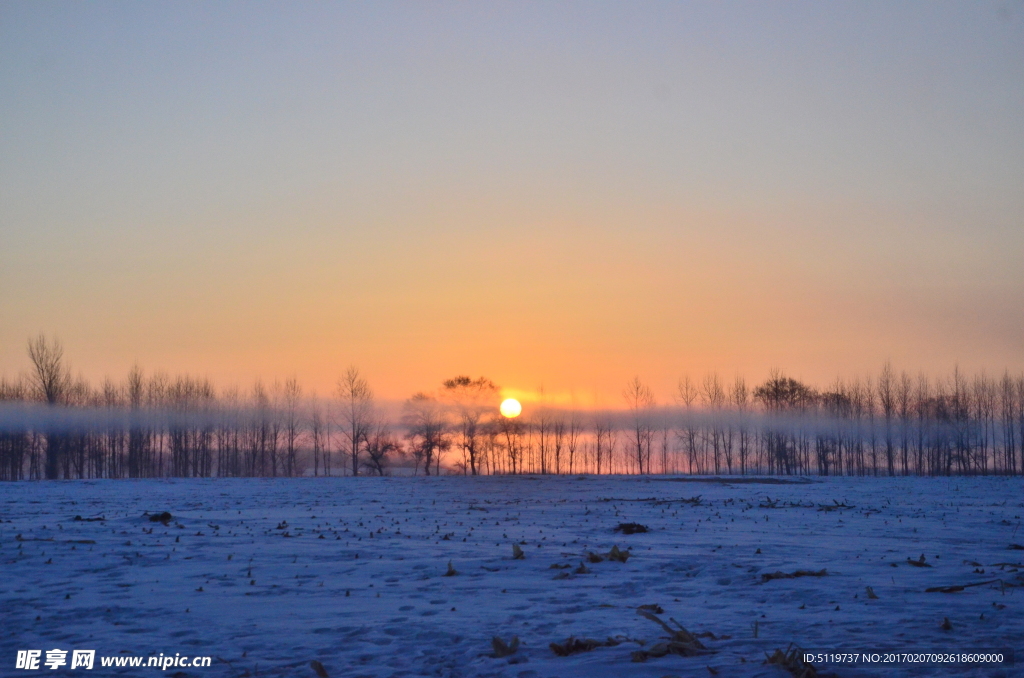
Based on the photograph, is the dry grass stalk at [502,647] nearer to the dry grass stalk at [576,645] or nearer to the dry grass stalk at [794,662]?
the dry grass stalk at [576,645]

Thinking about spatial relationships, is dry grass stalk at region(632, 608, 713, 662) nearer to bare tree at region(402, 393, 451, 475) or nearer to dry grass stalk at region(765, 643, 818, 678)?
dry grass stalk at region(765, 643, 818, 678)

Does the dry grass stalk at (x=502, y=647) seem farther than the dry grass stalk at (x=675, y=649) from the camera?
Yes

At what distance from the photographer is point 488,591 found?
12461 mm

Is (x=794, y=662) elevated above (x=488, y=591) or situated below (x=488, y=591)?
above

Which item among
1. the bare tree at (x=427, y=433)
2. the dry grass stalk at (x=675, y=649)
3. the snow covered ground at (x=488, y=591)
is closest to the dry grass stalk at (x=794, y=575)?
the snow covered ground at (x=488, y=591)

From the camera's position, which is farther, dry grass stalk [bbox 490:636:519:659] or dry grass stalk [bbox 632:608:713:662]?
dry grass stalk [bbox 490:636:519:659]

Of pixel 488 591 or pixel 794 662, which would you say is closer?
pixel 794 662

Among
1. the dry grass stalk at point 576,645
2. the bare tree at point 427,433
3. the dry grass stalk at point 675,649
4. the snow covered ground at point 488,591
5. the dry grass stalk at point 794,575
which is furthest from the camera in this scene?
the bare tree at point 427,433

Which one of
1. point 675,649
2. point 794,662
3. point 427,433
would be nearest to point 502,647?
point 675,649

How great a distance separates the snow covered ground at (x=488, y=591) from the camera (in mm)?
8703

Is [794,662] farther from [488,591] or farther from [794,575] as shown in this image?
[488,591]

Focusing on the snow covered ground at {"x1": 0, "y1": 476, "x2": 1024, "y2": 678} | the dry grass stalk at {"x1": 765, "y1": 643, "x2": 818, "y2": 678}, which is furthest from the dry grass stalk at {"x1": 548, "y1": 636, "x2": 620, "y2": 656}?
the dry grass stalk at {"x1": 765, "y1": 643, "x2": 818, "y2": 678}

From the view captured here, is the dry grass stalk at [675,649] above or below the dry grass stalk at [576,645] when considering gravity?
above

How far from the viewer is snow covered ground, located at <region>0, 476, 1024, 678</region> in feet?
28.6
